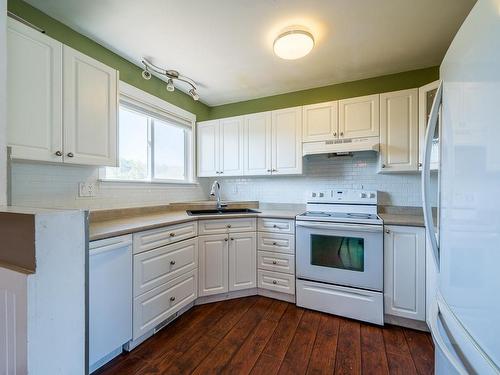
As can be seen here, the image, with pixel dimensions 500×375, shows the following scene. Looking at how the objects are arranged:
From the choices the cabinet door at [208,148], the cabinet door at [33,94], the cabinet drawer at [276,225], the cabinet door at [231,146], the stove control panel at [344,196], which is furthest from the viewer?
the cabinet door at [208,148]

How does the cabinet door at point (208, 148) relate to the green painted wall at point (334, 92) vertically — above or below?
below

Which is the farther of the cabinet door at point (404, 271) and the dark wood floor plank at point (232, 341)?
the cabinet door at point (404, 271)

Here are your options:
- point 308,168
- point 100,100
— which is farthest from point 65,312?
point 308,168

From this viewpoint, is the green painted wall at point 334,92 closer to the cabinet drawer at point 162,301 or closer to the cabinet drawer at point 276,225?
the cabinet drawer at point 276,225

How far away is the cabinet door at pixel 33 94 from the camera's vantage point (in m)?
1.24

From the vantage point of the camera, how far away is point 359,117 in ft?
7.49

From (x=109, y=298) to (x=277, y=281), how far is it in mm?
1478

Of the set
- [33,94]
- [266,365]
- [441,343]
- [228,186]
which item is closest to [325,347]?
[266,365]

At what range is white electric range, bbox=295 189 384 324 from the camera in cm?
189

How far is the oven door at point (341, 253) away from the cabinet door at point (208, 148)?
1414 millimetres

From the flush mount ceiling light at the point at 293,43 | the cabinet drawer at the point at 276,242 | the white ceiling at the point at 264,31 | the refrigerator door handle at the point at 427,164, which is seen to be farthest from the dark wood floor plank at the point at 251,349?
the white ceiling at the point at 264,31

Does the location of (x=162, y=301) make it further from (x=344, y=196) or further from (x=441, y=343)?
(x=344, y=196)

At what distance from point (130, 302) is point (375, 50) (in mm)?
2828

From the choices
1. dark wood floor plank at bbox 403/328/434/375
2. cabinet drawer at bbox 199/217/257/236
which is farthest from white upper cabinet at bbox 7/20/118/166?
dark wood floor plank at bbox 403/328/434/375
